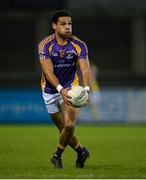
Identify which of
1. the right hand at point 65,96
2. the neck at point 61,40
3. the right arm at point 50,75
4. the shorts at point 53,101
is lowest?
the shorts at point 53,101

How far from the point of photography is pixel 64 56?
419 inches

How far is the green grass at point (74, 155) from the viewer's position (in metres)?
10.1

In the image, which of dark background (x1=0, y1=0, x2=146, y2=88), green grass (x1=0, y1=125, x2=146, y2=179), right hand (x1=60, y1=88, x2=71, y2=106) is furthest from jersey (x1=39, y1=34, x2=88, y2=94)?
dark background (x1=0, y1=0, x2=146, y2=88)

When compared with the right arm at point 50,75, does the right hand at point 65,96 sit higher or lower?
lower

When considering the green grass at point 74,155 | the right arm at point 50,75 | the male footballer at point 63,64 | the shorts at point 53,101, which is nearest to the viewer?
the green grass at point 74,155

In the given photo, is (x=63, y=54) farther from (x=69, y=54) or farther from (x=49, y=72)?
(x=49, y=72)

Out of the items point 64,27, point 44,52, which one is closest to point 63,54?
point 44,52

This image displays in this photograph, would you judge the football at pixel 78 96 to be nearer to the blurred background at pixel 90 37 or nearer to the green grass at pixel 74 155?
the green grass at pixel 74 155

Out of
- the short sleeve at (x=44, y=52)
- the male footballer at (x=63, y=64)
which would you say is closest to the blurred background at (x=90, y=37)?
the male footballer at (x=63, y=64)

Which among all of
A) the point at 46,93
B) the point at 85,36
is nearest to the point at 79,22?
the point at 85,36

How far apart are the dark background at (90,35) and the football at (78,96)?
72.7 ft

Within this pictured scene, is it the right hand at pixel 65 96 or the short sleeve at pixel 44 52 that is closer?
the right hand at pixel 65 96

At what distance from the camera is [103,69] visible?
34312mm

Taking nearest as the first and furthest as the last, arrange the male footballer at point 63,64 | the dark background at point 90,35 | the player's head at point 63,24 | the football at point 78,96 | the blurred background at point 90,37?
the football at point 78,96, the male footballer at point 63,64, the player's head at point 63,24, the blurred background at point 90,37, the dark background at point 90,35
